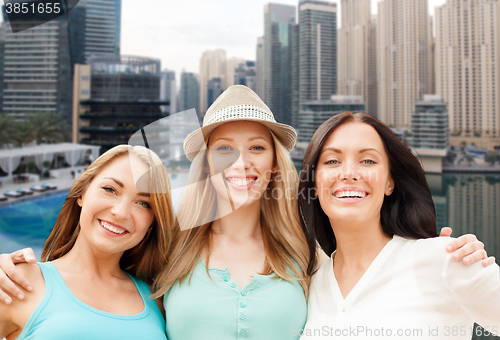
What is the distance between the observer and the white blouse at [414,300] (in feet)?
3.33

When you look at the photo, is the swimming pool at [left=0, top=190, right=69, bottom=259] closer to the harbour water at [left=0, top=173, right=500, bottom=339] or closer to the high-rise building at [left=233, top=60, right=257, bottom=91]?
the harbour water at [left=0, top=173, right=500, bottom=339]

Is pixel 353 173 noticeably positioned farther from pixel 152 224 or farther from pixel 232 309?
pixel 152 224

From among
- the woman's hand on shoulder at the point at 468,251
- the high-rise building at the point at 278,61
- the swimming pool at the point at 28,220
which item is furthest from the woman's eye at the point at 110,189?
the high-rise building at the point at 278,61

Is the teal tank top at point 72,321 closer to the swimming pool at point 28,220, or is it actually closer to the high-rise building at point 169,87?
the swimming pool at point 28,220

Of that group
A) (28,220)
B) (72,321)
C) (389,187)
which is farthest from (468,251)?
(28,220)

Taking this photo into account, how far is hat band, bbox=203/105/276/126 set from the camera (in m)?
1.31

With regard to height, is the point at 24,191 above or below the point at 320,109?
below

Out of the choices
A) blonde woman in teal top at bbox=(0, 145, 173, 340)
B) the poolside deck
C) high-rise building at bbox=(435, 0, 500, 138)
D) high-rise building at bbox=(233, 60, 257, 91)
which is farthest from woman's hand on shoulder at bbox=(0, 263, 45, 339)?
high-rise building at bbox=(233, 60, 257, 91)

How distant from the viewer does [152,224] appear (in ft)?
4.55

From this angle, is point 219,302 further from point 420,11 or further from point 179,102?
point 420,11

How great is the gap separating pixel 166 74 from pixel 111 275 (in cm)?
4454

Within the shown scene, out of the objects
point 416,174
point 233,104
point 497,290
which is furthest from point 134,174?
point 497,290

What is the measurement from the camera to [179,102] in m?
41.7

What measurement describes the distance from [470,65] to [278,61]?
2008cm
